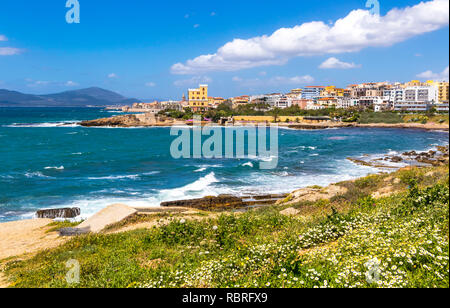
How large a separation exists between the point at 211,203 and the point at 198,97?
114966 mm

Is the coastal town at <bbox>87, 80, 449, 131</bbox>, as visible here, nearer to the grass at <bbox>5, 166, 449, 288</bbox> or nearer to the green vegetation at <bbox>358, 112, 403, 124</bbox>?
the green vegetation at <bbox>358, 112, 403, 124</bbox>

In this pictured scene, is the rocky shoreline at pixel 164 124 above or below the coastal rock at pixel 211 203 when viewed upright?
above

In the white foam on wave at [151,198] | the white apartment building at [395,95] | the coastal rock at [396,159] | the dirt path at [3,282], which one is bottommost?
the white foam on wave at [151,198]

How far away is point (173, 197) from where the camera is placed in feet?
73.8

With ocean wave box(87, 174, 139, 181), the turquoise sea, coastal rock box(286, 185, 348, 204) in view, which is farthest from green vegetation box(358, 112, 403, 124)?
coastal rock box(286, 185, 348, 204)

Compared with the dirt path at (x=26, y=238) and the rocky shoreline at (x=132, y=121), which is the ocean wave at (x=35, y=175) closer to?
the dirt path at (x=26, y=238)

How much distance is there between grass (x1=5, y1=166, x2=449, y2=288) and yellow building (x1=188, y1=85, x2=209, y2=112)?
121 meters

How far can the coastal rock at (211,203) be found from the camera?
2007 cm

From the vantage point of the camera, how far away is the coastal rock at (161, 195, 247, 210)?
2007 centimetres

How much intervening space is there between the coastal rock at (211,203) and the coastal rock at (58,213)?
5146 millimetres

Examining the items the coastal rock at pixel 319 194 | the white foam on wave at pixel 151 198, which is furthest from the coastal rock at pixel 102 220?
the coastal rock at pixel 319 194
